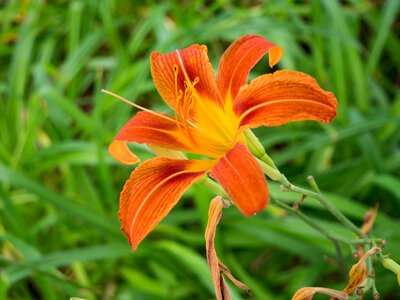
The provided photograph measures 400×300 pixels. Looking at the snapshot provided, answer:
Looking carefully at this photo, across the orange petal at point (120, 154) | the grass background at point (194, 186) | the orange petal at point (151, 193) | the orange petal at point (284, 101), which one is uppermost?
the orange petal at point (284, 101)

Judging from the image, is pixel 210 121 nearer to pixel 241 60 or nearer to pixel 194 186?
pixel 241 60

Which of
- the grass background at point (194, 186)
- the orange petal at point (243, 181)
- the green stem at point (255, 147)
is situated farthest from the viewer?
the grass background at point (194, 186)

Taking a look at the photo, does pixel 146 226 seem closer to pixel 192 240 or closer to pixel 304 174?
pixel 192 240

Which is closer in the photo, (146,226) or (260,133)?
(146,226)

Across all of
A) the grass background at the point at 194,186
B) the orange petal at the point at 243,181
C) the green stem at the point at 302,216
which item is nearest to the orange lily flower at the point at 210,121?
the orange petal at the point at 243,181

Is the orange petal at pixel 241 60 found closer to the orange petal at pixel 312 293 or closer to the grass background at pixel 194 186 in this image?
the orange petal at pixel 312 293

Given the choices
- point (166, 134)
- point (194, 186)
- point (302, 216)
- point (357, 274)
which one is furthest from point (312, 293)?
point (194, 186)

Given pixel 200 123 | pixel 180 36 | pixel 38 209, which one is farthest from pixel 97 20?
pixel 200 123

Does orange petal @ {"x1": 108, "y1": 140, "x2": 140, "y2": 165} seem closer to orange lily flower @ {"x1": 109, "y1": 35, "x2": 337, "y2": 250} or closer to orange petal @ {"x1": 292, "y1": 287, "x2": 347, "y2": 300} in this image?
orange lily flower @ {"x1": 109, "y1": 35, "x2": 337, "y2": 250}

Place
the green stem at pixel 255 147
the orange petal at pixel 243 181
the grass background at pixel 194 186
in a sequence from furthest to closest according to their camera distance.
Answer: the grass background at pixel 194 186, the green stem at pixel 255 147, the orange petal at pixel 243 181
